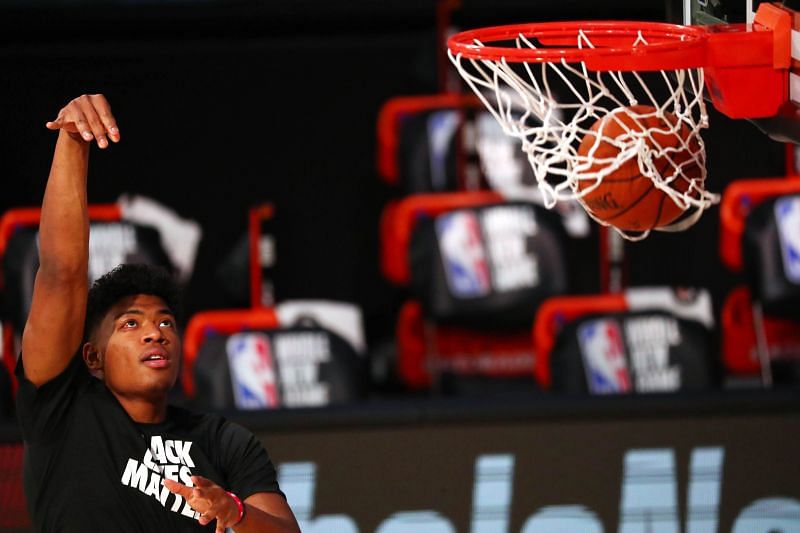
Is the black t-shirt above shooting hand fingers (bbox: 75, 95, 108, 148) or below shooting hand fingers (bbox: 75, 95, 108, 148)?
below

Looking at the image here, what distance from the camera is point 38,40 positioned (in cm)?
736

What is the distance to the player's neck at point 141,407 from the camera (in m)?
3.60

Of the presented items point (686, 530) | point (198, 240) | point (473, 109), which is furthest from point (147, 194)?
point (686, 530)

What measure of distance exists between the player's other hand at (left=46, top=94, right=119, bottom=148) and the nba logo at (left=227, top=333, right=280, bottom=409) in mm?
3217

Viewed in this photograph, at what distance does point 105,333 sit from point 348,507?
170 centimetres

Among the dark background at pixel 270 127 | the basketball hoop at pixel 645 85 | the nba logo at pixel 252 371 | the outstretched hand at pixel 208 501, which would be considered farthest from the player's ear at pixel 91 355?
the dark background at pixel 270 127

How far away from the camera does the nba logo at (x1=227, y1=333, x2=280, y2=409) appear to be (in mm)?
6543

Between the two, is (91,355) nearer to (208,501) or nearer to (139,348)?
(139,348)

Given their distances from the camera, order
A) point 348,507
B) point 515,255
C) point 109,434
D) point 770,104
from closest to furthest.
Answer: point 109,434 < point 770,104 < point 348,507 < point 515,255

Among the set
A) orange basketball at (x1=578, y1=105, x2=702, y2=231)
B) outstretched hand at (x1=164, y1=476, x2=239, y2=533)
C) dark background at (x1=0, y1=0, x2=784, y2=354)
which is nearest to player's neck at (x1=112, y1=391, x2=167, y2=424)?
outstretched hand at (x1=164, y1=476, x2=239, y2=533)

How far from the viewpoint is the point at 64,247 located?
3.41 m

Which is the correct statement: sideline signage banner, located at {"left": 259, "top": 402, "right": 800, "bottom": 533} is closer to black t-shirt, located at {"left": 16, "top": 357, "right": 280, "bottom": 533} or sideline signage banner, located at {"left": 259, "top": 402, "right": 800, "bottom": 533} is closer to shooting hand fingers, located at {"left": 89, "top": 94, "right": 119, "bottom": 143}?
black t-shirt, located at {"left": 16, "top": 357, "right": 280, "bottom": 533}

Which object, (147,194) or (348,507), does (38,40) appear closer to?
(147,194)

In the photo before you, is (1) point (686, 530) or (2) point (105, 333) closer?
(2) point (105, 333)
